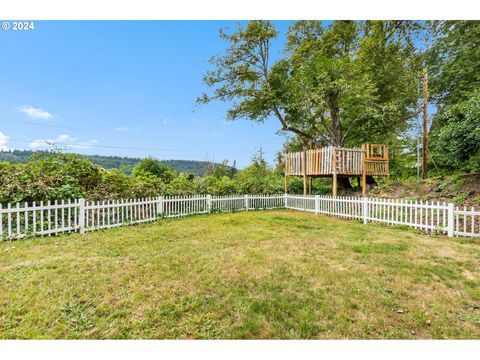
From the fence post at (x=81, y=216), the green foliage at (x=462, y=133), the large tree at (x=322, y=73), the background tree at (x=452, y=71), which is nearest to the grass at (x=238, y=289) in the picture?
the fence post at (x=81, y=216)

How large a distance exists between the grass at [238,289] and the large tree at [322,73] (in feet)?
31.8

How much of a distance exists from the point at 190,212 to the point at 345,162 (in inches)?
255

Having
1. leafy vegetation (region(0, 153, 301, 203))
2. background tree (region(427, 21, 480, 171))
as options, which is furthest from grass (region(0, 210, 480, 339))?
background tree (region(427, 21, 480, 171))

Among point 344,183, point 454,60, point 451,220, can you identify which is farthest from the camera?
point 344,183

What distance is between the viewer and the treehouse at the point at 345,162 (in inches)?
380

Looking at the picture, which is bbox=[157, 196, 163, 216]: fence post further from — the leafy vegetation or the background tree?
the background tree

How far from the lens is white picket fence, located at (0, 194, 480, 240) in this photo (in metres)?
5.09

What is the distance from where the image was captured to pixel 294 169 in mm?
11727

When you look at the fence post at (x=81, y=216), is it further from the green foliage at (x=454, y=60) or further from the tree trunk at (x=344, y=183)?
the green foliage at (x=454, y=60)

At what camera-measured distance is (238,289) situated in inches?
103

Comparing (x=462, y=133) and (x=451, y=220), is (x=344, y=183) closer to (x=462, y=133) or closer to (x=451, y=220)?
(x=462, y=133)

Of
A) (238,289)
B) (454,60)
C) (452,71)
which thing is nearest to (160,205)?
(238,289)

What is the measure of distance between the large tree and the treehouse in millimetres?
2697
